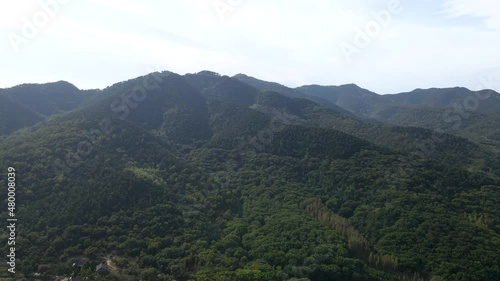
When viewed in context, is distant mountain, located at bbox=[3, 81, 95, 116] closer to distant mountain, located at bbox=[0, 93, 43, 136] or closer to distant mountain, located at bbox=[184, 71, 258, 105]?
distant mountain, located at bbox=[0, 93, 43, 136]

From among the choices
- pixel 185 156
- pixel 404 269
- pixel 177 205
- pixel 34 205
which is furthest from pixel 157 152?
pixel 404 269

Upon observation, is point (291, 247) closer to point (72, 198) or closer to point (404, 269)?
point (404, 269)

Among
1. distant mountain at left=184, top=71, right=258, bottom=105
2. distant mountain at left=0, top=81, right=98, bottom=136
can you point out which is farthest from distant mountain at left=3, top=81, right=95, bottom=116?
distant mountain at left=184, top=71, right=258, bottom=105

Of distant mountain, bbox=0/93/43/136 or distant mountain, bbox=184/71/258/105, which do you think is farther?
distant mountain, bbox=184/71/258/105

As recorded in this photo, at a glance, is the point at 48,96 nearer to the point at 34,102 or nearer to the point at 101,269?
the point at 34,102

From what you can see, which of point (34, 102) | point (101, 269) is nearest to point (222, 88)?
point (34, 102)

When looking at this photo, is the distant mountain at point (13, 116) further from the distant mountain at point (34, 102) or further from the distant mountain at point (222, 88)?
the distant mountain at point (222, 88)

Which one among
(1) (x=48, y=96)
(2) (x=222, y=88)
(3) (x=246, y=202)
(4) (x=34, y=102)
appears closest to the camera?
(3) (x=246, y=202)

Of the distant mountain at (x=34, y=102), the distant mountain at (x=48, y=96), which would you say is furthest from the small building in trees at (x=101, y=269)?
the distant mountain at (x=48, y=96)

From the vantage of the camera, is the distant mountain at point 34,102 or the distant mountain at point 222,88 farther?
the distant mountain at point 222,88

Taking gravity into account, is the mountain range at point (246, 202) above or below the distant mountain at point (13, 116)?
below

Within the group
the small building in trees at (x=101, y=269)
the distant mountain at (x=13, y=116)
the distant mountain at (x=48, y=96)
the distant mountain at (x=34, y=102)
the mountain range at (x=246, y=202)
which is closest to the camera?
the small building in trees at (x=101, y=269)

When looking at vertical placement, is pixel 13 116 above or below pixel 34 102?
below

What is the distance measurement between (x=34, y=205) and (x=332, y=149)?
53470 millimetres
